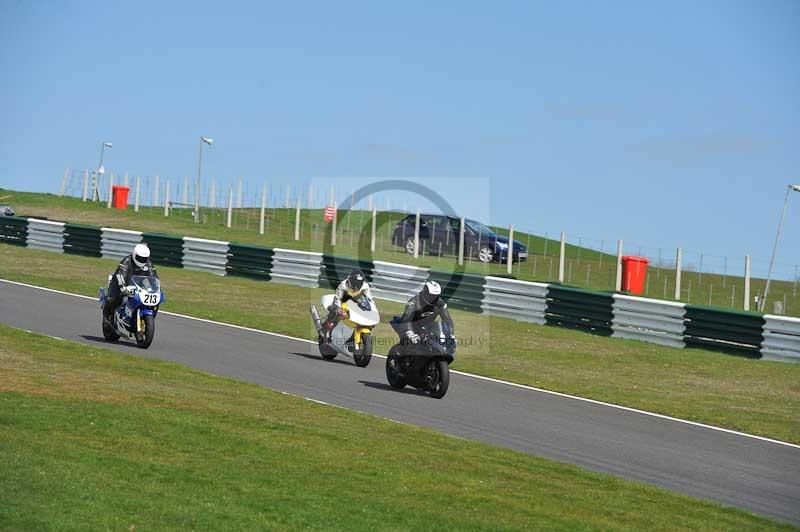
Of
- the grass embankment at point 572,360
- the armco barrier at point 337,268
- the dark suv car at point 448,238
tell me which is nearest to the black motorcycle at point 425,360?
the grass embankment at point 572,360

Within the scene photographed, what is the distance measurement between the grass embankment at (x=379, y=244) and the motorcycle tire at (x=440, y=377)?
60.4ft

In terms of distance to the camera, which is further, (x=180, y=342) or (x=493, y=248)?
(x=493, y=248)

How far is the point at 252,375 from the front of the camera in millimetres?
16375

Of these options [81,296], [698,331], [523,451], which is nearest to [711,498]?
[523,451]

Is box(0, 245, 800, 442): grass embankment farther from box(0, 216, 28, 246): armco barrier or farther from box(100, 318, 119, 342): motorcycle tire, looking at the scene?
box(0, 216, 28, 246): armco barrier

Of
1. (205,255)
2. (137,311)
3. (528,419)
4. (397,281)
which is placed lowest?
(528,419)

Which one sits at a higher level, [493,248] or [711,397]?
[493,248]

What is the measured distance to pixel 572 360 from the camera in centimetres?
2192

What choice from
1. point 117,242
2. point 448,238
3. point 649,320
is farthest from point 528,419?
point 117,242

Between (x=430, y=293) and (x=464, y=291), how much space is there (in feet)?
42.6

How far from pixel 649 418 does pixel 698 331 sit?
28.8 ft

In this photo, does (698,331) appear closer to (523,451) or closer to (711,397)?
(711,397)

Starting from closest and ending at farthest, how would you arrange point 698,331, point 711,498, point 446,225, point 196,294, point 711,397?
point 711,498, point 711,397, point 698,331, point 196,294, point 446,225

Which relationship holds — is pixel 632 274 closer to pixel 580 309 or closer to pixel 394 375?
pixel 580 309
